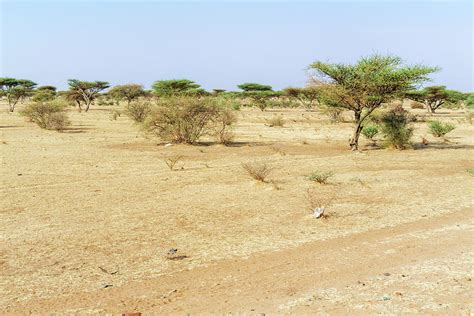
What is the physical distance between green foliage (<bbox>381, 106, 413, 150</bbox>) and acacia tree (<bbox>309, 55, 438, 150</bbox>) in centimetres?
110

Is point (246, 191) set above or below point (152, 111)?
below

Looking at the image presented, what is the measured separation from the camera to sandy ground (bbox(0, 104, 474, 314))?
6.09 metres

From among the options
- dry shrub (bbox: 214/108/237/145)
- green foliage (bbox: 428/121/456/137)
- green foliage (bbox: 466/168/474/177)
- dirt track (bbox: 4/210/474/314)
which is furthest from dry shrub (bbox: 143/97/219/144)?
dirt track (bbox: 4/210/474/314)

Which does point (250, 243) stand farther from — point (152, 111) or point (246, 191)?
point (152, 111)

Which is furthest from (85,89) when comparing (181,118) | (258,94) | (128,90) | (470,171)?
(470,171)

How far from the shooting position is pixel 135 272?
23.1 ft

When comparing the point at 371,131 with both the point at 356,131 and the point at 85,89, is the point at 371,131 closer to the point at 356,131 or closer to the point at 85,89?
the point at 356,131

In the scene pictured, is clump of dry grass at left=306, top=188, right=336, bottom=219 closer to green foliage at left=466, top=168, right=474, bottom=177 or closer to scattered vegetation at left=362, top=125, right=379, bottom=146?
green foliage at left=466, top=168, right=474, bottom=177

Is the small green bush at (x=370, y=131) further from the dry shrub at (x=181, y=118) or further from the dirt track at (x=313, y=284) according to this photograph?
the dirt track at (x=313, y=284)

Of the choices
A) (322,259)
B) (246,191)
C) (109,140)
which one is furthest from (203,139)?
(322,259)

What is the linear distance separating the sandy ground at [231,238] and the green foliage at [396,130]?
4429mm

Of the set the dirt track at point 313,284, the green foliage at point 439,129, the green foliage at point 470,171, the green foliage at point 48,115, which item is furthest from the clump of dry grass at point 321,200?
the green foliage at point 48,115

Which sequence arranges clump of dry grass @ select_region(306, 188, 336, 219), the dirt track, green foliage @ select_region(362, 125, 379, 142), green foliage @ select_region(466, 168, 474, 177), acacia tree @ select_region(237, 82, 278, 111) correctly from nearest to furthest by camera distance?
1. the dirt track
2. clump of dry grass @ select_region(306, 188, 336, 219)
3. green foliage @ select_region(466, 168, 474, 177)
4. green foliage @ select_region(362, 125, 379, 142)
5. acacia tree @ select_region(237, 82, 278, 111)

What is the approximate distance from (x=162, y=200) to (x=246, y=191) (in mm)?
2257
